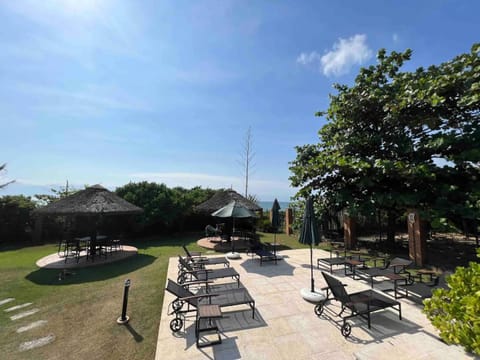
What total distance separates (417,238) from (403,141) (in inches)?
162

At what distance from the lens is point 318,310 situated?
498 centimetres

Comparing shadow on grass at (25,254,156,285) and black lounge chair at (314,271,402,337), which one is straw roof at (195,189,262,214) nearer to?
shadow on grass at (25,254,156,285)

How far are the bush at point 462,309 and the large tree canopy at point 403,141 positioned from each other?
5880 mm

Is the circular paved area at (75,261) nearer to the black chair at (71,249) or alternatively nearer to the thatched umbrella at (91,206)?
the black chair at (71,249)

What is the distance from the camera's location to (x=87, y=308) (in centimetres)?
557

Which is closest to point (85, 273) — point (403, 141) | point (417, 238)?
point (417, 238)

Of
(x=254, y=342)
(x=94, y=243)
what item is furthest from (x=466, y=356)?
(x=94, y=243)

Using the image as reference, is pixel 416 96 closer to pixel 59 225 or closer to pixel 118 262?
pixel 118 262

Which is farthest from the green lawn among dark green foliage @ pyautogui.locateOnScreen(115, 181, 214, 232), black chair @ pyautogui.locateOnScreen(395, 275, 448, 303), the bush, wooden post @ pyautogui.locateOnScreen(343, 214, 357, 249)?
wooden post @ pyautogui.locateOnScreen(343, 214, 357, 249)

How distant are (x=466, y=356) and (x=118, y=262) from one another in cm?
1137

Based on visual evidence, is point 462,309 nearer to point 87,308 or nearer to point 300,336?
point 300,336

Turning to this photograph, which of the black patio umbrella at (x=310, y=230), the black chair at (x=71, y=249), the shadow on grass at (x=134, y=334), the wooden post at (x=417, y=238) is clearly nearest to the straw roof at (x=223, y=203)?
the black chair at (x=71, y=249)

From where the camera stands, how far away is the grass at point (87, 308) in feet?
13.0

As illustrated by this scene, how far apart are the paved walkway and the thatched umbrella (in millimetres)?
6604
